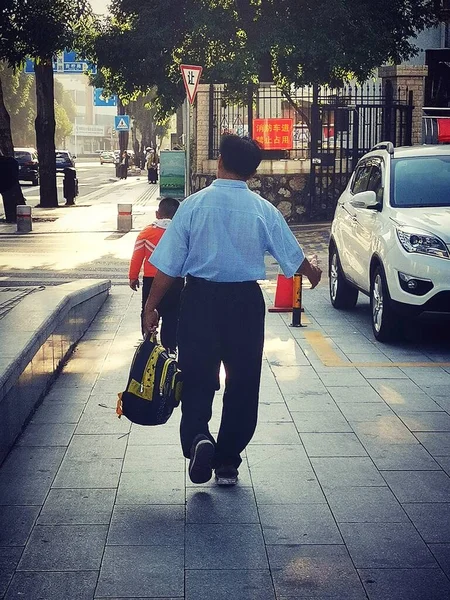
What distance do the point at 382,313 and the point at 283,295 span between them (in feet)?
7.48

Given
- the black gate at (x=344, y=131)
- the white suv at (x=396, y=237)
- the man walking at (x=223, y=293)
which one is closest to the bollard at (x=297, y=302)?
the white suv at (x=396, y=237)

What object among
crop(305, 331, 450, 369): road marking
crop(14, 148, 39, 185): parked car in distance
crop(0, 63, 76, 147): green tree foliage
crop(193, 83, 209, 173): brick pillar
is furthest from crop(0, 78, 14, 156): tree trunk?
crop(0, 63, 76, 147): green tree foliage

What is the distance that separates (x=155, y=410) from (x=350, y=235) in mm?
6636

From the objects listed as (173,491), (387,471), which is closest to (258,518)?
(173,491)

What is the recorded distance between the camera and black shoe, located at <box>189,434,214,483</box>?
566 cm

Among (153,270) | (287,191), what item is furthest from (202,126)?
(153,270)

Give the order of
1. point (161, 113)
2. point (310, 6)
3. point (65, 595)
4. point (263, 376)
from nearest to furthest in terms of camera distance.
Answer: point (65, 595) → point (263, 376) → point (310, 6) → point (161, 113)

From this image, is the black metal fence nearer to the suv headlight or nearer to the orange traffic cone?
the orange traffic cone

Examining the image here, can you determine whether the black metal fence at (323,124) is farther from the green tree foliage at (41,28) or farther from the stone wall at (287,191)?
the green tree foliage at (41,28)

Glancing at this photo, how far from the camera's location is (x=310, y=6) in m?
25.7

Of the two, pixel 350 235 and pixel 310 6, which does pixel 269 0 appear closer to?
pixel 310 6

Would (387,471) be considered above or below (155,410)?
below

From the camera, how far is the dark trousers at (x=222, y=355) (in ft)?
18.8

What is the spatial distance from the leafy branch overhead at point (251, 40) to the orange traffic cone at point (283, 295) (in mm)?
13136
